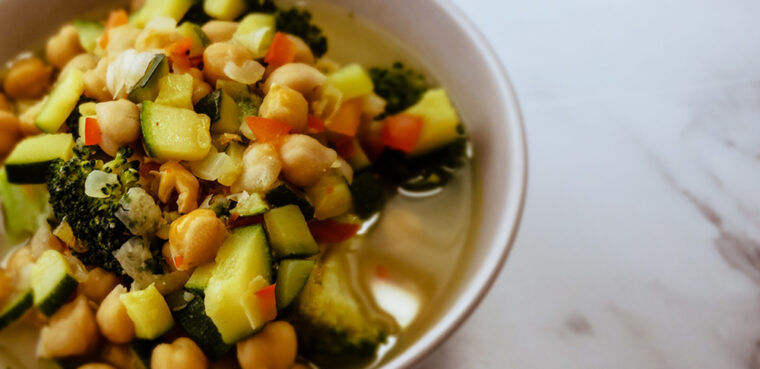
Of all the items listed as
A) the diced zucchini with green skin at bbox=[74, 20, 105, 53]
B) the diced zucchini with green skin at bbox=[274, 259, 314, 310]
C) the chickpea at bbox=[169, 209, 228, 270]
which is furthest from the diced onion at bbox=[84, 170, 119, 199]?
the diced zucchini with green skin at bbox=[74, 20, 105, 53]

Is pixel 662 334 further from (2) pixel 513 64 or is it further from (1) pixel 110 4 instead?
(1) pixel 110 4

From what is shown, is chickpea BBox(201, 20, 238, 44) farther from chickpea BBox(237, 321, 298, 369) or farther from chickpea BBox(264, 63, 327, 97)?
chickpea BBox(237, 321, 298, 369)

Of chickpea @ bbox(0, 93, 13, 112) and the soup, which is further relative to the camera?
chickpea @ bbox(0, 93, 13, 112)

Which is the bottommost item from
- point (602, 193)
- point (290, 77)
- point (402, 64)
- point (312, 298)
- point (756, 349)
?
point (756, 349)

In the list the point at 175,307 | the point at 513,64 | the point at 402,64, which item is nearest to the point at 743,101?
the point at 513,64

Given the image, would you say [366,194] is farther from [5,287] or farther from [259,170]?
[5,287]

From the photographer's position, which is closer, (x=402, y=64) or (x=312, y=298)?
(x=312, y=298)

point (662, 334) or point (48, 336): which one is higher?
point (48, 336)
